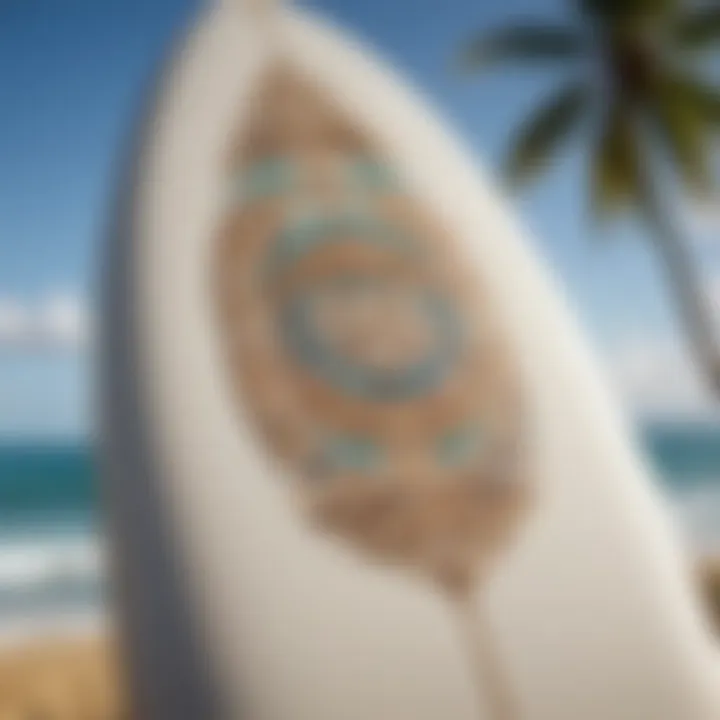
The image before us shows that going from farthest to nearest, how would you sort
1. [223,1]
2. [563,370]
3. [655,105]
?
[655,105] < [223,1] < [563,370]

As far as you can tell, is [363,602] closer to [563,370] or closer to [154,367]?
[154,367]

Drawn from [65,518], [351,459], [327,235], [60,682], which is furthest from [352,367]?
[65,518]

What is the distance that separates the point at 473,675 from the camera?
6.48 ft

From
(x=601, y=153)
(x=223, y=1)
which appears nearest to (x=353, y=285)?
(x=223, y=1)

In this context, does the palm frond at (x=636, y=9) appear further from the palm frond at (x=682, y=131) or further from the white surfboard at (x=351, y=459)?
the white surfboard at (x=351, y=459)

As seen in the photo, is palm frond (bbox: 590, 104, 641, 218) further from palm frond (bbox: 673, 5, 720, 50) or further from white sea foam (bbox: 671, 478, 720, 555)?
white sea foam (bbox: 671, 478, 720, 555)

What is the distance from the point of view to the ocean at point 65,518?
255 inches

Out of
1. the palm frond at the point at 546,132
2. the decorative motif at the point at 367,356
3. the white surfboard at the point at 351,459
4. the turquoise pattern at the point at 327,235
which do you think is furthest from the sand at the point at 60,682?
the palm frond at the point at 546,132

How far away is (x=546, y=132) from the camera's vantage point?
5.34 m

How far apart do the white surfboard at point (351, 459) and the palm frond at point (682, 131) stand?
8.40 ft

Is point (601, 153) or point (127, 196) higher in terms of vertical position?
point (601, 153)

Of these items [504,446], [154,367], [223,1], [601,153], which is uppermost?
[601,153]

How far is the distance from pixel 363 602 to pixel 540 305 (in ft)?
3.26

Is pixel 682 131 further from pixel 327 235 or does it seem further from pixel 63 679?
pixel 63 679
